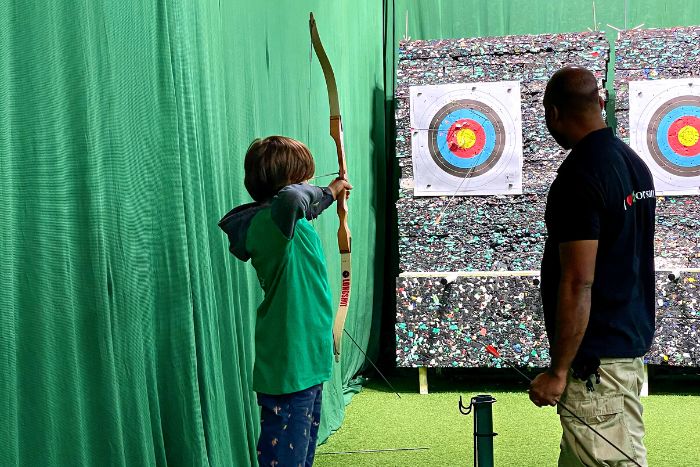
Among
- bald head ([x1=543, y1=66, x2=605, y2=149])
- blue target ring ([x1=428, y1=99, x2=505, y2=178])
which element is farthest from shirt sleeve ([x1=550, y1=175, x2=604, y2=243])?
blue target ring ([x1=428, y1=99, x2=505, y2=178])

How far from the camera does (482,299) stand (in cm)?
397

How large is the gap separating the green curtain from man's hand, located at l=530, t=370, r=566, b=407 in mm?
660

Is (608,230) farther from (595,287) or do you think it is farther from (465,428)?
(465,428)

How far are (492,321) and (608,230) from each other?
2.50m

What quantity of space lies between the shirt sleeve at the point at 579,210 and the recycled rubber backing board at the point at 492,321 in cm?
247

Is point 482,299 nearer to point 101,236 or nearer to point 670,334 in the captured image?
point 670,334

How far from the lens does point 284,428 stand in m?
1.70

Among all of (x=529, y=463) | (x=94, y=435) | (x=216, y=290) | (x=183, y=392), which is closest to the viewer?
(x=94, y=435)

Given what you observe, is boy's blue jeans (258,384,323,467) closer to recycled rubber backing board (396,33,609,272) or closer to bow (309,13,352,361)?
bow (309,13,352,361)

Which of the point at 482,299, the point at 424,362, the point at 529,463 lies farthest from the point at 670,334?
the point at 529,463

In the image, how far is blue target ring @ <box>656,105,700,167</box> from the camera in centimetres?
423

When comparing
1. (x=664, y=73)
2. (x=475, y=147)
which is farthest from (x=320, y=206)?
(x=664, y=73)

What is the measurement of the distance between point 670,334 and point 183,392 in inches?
109

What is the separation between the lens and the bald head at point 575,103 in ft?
5.10
